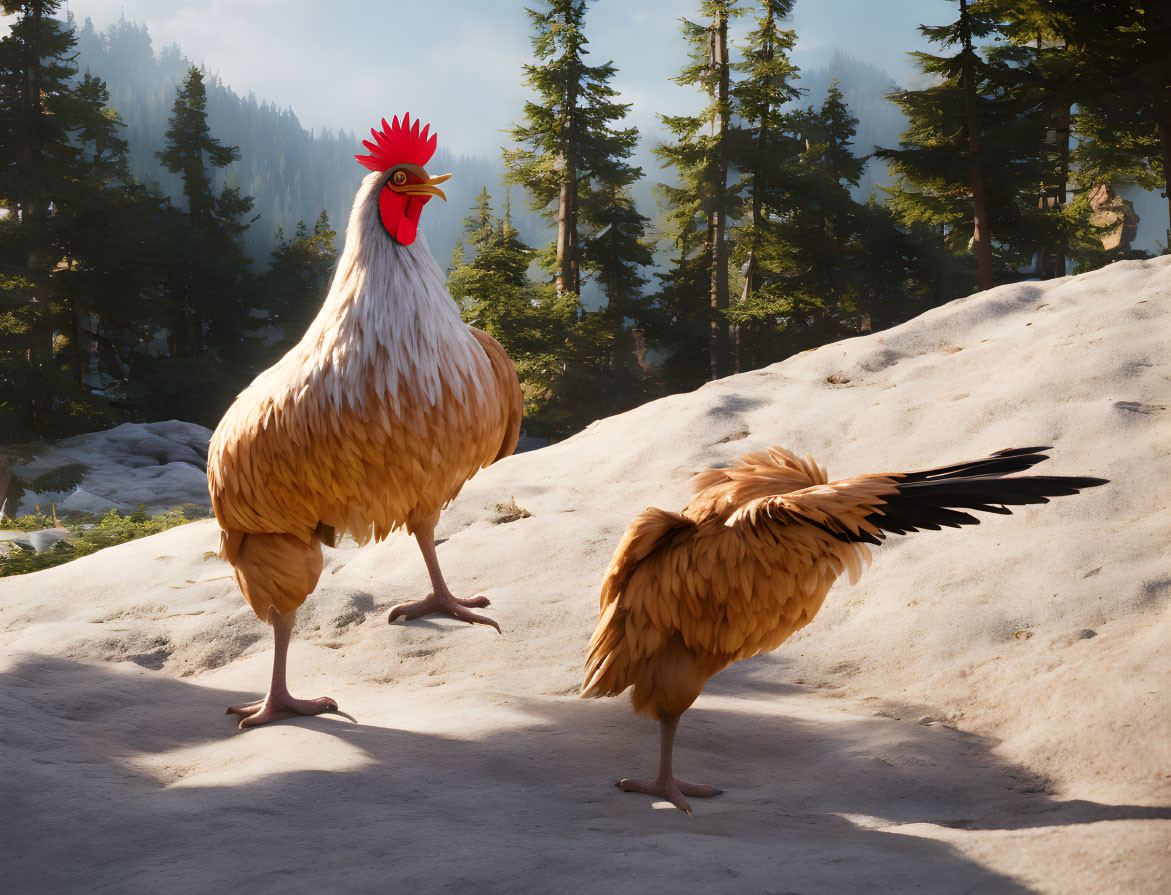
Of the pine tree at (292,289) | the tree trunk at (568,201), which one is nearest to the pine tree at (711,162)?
the tree trunk at (568,201)

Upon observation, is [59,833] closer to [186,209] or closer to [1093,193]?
[186,209]

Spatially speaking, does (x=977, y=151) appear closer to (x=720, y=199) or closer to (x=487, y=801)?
(x=720, y=199)

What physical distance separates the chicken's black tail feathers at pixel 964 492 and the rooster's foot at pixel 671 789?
37.1 inches

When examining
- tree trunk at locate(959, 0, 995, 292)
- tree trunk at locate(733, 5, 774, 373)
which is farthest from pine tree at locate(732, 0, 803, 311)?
tree trunk at locate(959, 0, 995, 292)

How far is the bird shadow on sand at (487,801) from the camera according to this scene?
1.62 meters

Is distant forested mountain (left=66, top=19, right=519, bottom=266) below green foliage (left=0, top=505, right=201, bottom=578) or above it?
above

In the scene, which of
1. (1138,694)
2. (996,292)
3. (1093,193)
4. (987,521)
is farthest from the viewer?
(1093,193)

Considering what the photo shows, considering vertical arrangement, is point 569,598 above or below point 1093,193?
below

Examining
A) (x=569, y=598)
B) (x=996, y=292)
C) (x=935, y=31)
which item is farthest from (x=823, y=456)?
(x=935, y=31)

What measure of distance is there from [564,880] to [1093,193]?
34.2 metres

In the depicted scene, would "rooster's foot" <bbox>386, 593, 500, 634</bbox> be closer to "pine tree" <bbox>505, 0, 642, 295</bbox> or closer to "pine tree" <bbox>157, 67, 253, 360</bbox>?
"pine tree" <bbox>505, 0, 642, 295</bbox>

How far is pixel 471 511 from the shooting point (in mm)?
5156

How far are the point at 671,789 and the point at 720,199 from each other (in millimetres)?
18922

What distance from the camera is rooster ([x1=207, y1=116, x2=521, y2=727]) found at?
2809 millimetres
